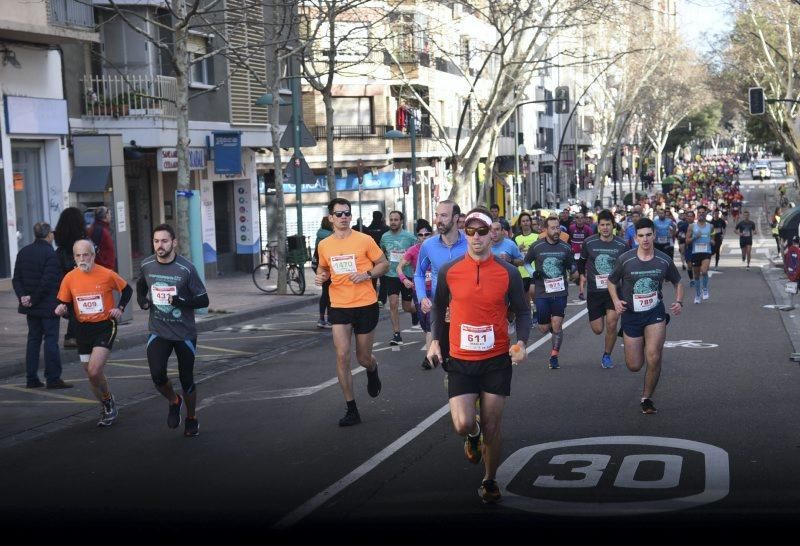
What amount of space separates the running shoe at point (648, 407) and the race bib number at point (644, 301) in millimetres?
808

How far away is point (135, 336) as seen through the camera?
1825 centimetres

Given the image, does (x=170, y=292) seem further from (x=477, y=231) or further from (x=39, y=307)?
(x=39, y=307)

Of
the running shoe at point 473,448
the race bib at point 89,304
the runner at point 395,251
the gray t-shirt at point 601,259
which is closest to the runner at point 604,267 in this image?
the gray t-shirt at point 601,259

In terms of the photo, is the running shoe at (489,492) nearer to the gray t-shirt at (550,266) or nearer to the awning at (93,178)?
the gray t-shirt at (550,266)

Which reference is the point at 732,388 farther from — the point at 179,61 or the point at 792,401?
the point at 179,61

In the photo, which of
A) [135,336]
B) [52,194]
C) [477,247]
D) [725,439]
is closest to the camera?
[477,247]

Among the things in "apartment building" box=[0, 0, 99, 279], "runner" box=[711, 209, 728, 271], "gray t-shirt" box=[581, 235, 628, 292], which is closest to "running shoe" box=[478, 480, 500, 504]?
"gray t-shirt" box=[581, 235, 628, 292]

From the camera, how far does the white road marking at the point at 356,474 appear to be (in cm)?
738

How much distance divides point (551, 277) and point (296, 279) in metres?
12.6

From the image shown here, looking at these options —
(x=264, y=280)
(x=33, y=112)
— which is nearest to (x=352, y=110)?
(x=264, y=280)

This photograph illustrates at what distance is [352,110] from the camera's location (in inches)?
1943

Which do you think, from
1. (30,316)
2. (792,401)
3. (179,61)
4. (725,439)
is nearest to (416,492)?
(725,439)

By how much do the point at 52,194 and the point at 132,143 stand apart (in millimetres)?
2441

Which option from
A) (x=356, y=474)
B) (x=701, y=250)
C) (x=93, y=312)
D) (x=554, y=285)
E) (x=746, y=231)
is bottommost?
(x=746, y=231)
